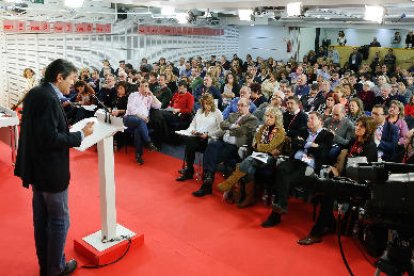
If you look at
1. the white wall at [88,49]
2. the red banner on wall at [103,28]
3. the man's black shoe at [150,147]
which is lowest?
the man's black shoe at [150,147]

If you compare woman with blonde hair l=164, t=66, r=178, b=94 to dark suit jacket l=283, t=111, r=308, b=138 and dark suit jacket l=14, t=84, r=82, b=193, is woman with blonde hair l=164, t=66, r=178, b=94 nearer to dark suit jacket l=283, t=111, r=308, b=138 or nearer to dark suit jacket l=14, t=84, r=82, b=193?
dark suit jacket l=283, t=111, r=308, b=138

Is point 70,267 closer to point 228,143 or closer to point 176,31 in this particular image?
point 228,143

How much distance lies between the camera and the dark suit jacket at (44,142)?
2.33m

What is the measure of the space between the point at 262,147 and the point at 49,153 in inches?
94.6

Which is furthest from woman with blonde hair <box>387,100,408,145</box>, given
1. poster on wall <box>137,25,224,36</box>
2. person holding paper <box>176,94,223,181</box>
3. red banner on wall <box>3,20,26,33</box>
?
poster on wall <box>137,25,224,36</box>

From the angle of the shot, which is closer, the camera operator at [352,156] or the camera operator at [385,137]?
the camera operator at [352,156]

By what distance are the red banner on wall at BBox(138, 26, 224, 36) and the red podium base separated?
393 inches

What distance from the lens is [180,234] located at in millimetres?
3672

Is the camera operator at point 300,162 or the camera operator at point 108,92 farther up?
the camera operator at point 108,92

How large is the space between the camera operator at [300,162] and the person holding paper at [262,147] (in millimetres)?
211

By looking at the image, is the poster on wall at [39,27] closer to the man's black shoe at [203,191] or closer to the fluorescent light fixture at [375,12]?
the man's black shoe at [203,191]

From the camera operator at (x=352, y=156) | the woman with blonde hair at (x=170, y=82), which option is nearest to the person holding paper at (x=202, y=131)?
the camera operator at (x=352, y=156)

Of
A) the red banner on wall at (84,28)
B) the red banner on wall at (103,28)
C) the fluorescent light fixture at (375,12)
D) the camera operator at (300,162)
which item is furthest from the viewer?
the red banner on wall at (103,28)

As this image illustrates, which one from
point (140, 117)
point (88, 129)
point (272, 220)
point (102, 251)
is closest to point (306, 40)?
point (140, 117)
